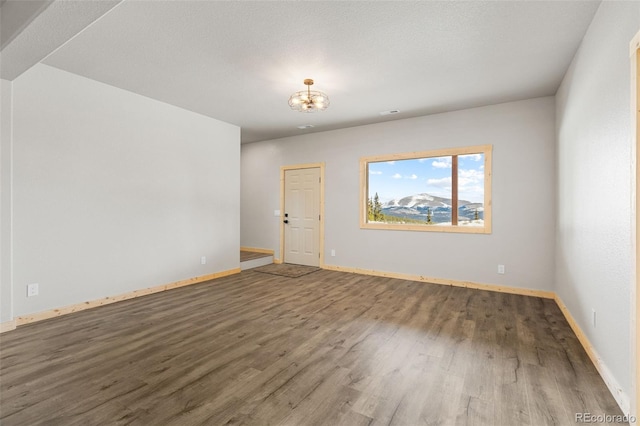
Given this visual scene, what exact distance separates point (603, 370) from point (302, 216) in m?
5.05

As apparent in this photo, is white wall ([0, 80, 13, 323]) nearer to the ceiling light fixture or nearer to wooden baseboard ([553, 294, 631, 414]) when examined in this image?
the ceiling light fixture

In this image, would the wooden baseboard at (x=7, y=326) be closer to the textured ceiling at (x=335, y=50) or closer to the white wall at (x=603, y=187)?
the textured ceiling at (x=335, y=50)

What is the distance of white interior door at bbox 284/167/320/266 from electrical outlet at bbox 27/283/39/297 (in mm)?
4158

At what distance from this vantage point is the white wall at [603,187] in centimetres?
180

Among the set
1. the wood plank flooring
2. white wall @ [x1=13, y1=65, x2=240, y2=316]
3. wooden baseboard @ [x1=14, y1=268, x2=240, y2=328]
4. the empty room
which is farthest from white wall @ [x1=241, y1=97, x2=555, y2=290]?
wooden baseboard @ [x1=14, y1=268, x2=240, y2=328]

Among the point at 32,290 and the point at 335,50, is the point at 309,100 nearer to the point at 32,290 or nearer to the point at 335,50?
the point at 335,50

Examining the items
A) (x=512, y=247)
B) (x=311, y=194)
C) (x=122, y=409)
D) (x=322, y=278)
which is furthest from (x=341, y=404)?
(x=311, y=194)

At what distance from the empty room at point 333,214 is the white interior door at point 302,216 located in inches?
14.2

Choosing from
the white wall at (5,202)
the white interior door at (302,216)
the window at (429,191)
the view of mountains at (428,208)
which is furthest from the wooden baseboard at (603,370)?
the white wall at (5,202)

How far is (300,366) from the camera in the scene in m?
2.30

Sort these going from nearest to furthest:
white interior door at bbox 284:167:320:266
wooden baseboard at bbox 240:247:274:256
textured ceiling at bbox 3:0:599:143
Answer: textured ceiling at bbox 3:0:599:143
white interior door at bbox 284:167:320:266
wooden baseboard at bbox 240:247:274:256

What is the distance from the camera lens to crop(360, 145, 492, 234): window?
4.73m

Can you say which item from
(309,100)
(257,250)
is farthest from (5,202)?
(257,250)

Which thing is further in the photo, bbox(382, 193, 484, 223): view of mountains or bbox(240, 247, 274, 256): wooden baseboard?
bbox(240, 247, 274, 256): wooden baseboard
